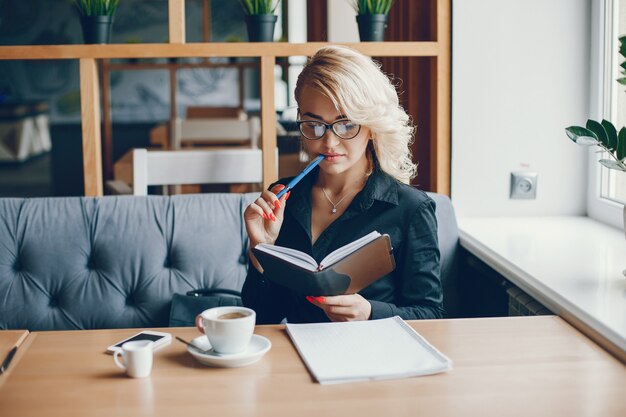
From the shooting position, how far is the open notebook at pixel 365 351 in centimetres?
123

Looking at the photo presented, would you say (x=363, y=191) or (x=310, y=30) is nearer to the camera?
(x=363, y=191)

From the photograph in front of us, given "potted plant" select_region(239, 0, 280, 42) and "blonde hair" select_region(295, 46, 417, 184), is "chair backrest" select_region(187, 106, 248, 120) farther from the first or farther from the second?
"blonde hair" select_region(295, 46, 417, 184)

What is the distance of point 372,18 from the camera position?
8.09 feet

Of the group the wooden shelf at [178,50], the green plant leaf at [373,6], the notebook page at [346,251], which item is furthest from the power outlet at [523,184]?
the notebook page at [346,251]

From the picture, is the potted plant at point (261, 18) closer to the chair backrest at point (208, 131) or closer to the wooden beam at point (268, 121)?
the wooden beam at point (268, 121)

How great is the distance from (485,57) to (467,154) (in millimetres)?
305

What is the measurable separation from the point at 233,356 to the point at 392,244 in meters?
0.60

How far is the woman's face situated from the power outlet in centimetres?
92

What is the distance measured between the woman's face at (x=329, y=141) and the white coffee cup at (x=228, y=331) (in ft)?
1.68

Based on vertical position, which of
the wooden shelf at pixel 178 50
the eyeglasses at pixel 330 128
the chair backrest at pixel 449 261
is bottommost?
the chair backrest at pixel 449 261

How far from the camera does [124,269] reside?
2.16 m

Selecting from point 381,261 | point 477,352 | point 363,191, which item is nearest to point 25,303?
point 363,191

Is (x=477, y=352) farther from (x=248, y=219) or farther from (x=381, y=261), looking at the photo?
(x=248, y=219)

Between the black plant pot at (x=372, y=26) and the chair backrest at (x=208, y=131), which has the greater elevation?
the black plant pot at (x=372, y=26)
